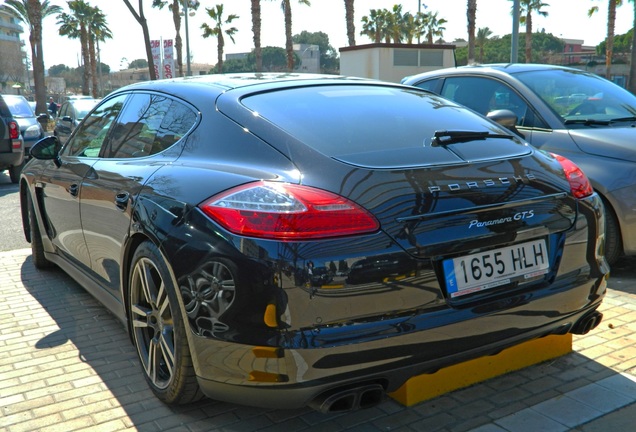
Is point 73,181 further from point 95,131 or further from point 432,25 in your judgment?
point 432,25

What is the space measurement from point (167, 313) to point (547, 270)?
165 cm

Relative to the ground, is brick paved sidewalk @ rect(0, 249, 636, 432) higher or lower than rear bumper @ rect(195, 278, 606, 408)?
lower

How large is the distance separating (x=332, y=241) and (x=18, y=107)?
13.9 meters

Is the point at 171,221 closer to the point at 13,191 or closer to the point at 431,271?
the point at 431,271

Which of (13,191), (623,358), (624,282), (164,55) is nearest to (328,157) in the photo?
(623,358)

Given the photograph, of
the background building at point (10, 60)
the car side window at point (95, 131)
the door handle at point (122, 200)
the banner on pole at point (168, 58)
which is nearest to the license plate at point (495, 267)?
the door handle at point (122, 200)

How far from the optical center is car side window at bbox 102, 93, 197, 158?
132 inches

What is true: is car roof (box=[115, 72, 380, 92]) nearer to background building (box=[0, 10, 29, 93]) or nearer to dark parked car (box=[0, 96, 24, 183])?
dark parked car (box=[0, 96, 24, 183])

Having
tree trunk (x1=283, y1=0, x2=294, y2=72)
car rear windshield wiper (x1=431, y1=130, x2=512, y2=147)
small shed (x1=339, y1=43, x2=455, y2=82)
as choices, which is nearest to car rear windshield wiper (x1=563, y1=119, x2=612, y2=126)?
car rear windshield wiper (x1=431, y1=130, x2=512, y2=147)

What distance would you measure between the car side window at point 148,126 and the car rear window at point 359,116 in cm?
43

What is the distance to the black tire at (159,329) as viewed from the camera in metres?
2.81

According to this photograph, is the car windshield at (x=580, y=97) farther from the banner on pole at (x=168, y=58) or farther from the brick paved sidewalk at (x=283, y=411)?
the banner on pole at (x=168, y=58)

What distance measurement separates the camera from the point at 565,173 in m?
3.10

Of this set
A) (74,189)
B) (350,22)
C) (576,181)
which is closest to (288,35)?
(350,22)
